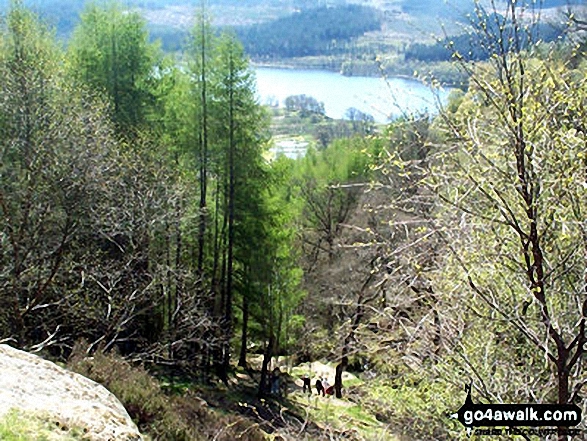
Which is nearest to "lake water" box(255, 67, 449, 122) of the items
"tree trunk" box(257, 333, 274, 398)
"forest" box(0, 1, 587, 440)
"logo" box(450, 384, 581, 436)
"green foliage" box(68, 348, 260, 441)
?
"forest" box(0, 1, 587, 440)

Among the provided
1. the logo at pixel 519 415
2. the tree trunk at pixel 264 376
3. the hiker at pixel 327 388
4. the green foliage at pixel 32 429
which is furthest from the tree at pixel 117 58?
the logo at pixel 519 415

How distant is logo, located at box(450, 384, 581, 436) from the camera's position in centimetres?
405

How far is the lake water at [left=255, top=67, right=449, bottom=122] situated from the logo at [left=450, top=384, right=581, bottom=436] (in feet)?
7.34

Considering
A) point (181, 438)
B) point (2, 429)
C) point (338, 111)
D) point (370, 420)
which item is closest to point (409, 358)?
point (2, 429)

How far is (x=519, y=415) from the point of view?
4.20 m

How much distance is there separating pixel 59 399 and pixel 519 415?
180 inches

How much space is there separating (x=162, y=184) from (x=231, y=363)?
8957 mm

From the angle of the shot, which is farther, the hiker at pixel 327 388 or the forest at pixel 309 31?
the forest at pixel 309 31

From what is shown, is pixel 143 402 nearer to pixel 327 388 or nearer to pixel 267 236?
pixel 267 236

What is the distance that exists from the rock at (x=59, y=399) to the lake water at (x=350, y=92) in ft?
13.2

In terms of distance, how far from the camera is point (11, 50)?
11.1 m

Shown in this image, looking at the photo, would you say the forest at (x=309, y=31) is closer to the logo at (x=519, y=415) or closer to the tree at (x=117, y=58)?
the tree at (x=117, y=58)

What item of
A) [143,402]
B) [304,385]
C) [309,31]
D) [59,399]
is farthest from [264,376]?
[309,31]

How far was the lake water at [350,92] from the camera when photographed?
4621 mm
